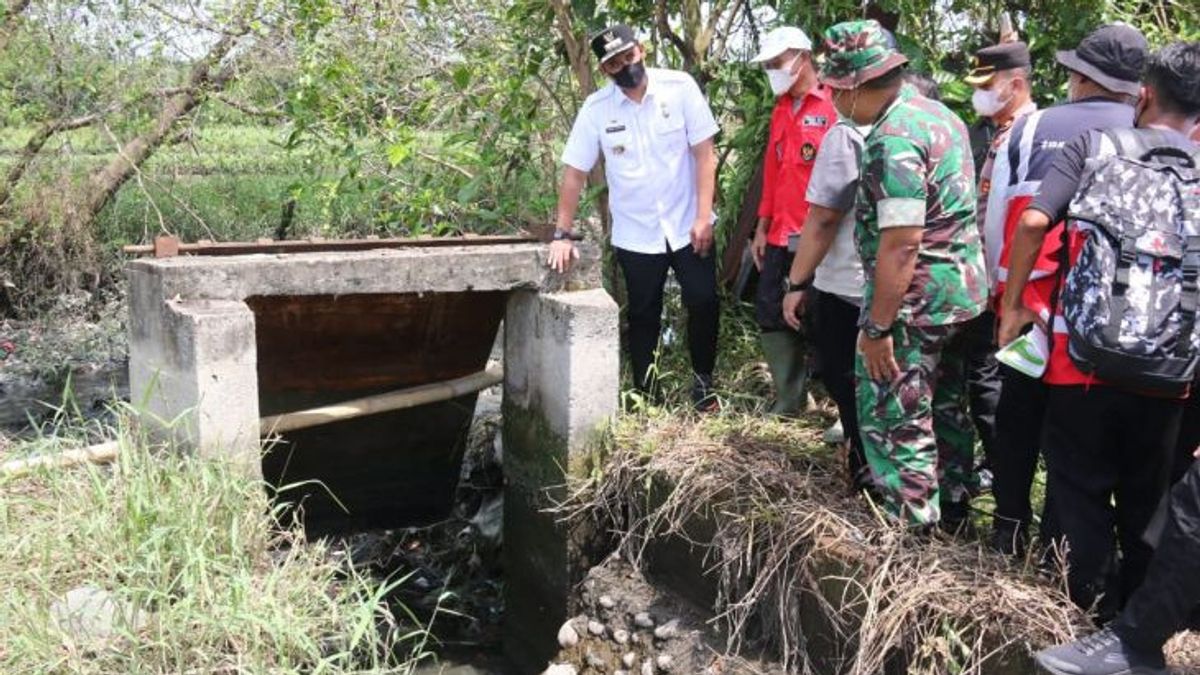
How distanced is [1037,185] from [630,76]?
6.33 ft

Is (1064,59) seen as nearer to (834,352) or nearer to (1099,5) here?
(834,352)

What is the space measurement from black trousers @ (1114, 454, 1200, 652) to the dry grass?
0.93 ft

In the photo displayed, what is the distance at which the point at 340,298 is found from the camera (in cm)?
529

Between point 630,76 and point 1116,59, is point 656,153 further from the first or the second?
point 1116,59

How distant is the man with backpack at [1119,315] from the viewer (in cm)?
294

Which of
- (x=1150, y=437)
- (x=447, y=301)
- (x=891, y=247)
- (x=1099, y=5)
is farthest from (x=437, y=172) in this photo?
(x=1150, y=437)

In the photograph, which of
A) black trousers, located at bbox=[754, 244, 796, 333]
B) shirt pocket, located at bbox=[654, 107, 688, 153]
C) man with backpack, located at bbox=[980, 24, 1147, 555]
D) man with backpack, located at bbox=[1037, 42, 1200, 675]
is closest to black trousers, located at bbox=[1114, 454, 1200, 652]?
man with backpack, located at bbox=[1037, 42, 1200, 675]

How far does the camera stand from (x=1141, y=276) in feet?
9.66

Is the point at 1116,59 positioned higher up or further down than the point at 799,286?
higher up

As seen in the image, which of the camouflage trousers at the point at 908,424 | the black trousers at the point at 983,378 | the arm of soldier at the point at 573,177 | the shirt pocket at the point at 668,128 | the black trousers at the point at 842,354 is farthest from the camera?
the arm of soldier at the point at 573,177

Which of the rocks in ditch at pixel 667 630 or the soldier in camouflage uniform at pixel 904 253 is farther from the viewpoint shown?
the rocks in ditch at pixel 667 630

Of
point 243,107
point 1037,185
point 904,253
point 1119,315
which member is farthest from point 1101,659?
point 243,107

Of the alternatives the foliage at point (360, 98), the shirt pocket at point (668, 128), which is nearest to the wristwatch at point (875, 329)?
the shirt pocket at point (668, 128)

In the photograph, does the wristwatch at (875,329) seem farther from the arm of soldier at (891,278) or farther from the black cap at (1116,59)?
the black cap at (1116,59)
